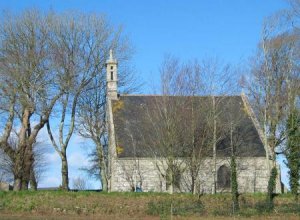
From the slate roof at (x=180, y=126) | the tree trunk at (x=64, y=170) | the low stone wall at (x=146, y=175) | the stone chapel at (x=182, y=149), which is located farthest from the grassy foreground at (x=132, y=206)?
the low stone wall at (x=146, y=175)

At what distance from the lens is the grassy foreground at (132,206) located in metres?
33.4

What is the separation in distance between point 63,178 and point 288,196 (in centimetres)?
1897

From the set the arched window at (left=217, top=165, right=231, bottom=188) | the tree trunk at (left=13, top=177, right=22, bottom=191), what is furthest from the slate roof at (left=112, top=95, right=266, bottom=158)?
the tree trunk at (left=13, top=177, right=22, bottom=191)

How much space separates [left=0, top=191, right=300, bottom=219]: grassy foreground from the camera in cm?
3338

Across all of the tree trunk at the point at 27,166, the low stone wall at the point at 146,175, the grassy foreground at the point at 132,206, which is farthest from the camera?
the low stone wall at the point at 146,175

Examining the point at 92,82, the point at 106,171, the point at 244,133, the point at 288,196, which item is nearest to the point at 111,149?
the point at 106,171

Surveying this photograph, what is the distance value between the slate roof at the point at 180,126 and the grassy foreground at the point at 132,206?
6398 millimetres

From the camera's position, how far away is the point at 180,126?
4147 centimetres

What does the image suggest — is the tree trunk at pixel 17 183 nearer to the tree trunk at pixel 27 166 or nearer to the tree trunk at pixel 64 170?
the tree trunk at pixel 27 166

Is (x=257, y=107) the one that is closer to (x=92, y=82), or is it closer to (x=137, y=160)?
(x=137, y=160)

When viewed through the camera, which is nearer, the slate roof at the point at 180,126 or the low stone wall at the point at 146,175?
the slate roof at the point at 180,126

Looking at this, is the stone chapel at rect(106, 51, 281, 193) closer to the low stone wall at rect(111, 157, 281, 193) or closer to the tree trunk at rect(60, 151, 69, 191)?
the low stone wall at rect(111, 157, 281, 193)

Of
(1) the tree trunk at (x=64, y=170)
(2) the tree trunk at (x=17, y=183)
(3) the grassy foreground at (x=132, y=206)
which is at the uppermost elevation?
(1) the tree trunk at (x=64, y=170)

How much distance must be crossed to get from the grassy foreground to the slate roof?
6.40 metres
